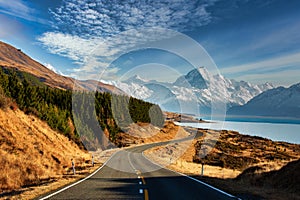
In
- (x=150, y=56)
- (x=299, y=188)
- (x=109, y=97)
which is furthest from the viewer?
(x=109, y=97)

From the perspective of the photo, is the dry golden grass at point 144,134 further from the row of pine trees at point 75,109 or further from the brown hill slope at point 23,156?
the brown hill slope at point 23,156

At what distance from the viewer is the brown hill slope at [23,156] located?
62.1ft

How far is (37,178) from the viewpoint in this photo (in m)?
20.1

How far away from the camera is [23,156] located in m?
24.3

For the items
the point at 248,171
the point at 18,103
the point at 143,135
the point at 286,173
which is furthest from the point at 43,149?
the point at 143,135

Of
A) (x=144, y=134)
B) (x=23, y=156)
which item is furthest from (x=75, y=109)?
(x=23, y=156)

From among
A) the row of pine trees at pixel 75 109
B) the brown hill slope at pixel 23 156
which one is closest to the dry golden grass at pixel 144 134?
the row of pine trees at pixel 75 109

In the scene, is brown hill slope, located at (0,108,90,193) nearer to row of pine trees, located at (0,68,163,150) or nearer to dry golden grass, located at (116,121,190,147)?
row of pine trees, located at (0,68,163,150)

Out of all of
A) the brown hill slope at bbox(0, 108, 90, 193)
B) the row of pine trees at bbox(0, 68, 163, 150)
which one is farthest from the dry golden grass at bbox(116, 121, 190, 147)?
the brown hill slope at bbox(0, 108, 90, 193)

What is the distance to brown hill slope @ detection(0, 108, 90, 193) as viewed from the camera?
62.1ft

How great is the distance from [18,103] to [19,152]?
61.7 feet

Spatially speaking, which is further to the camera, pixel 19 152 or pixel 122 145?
pixel 122 145

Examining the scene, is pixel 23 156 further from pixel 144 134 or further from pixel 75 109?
pixel 144 134

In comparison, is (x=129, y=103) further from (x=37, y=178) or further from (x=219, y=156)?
(x=37, y=178)
